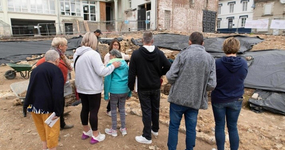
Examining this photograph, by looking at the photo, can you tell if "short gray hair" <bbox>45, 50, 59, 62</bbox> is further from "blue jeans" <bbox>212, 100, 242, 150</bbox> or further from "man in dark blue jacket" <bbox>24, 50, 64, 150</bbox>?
"blue jeans" <bbox>212, 100, 242, 150</bbox>

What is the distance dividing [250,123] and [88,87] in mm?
3750

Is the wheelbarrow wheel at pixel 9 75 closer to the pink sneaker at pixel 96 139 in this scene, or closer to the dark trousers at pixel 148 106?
the pink sneaker at pixel 96 139

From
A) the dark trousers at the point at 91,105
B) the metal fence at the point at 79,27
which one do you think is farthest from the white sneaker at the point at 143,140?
the metal fence at the point at 79,27

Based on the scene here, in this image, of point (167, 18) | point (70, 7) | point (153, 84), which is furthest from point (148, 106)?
point (70, 7)

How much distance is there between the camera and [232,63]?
2.38m

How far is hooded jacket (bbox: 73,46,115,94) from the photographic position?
2.64 metres

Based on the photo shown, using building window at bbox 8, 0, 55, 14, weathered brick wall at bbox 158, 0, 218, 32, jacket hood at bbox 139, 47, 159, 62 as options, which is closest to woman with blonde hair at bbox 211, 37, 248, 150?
jacket hood at bbox 139, 47, 159, 62

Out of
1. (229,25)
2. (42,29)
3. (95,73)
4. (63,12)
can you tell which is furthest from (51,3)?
(229,25)

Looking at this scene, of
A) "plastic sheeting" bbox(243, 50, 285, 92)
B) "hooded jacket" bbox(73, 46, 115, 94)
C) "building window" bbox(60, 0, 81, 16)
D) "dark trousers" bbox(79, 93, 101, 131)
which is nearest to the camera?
"hooded jacket" bbox(73, 46, 115, 94)

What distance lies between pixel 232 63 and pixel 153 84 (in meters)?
1.14

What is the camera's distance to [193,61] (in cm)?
229

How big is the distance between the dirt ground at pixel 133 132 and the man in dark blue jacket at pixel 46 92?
2.72 ft

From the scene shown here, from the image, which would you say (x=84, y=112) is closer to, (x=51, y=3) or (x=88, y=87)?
(x=88, y=87)

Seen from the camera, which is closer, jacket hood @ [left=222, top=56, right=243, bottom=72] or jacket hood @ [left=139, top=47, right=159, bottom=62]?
jacket hood @ [left=222, top=56, right=243, bottom=72]
